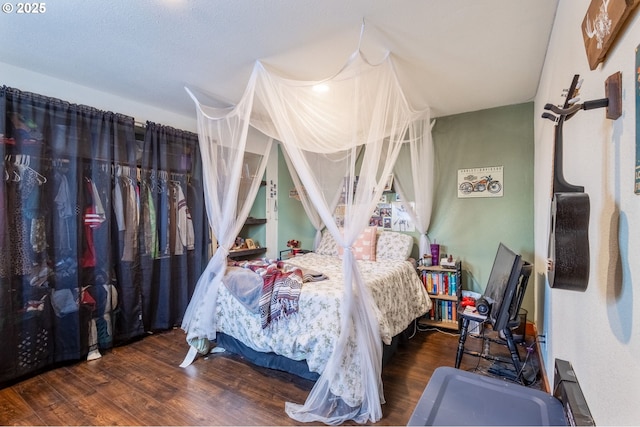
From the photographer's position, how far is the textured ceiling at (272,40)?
169 centimetres

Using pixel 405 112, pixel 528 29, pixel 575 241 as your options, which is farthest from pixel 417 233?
pixel 575 241

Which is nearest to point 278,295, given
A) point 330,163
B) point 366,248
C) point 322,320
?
point 322,320

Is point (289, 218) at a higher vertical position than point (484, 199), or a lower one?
lower

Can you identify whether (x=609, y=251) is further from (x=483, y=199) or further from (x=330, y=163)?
(x=483, y=199)

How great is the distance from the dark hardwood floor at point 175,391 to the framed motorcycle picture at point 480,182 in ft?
5.78

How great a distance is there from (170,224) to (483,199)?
3.62 m

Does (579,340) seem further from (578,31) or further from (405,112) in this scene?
(405,112)

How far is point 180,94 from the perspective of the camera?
9.68ft

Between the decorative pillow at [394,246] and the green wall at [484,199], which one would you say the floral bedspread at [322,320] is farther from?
the green wall at [484,199]

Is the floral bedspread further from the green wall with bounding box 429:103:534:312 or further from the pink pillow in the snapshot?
the green wall with bounding box 429:103:534:312

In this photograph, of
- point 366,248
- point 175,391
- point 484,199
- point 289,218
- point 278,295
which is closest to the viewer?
point 175,391

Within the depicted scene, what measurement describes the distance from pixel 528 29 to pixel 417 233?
92.0 inches

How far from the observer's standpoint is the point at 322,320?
6.70ft

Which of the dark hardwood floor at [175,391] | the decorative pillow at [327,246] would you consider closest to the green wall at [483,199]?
the decorative pillow at [327,246]
